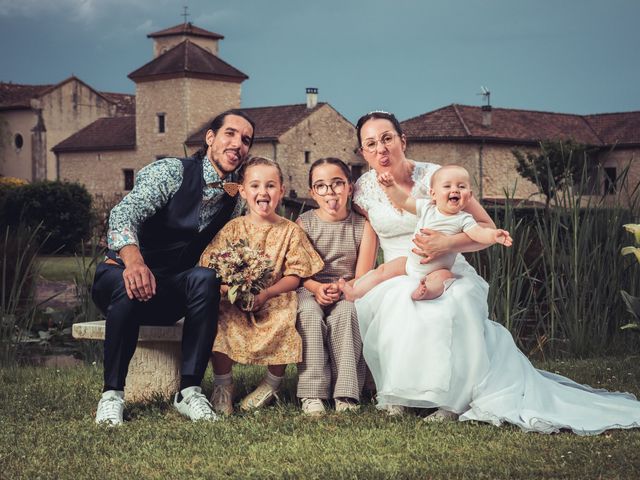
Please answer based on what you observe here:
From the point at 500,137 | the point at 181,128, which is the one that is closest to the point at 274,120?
the point at 181,128

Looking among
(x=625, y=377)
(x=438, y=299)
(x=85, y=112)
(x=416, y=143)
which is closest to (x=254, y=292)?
(x=438, y=299)

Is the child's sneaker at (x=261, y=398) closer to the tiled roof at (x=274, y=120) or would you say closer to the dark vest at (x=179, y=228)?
the dark vest at (x=179, y=228)

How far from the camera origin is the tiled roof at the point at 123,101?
52.3 m

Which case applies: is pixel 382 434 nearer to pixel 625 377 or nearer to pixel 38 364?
pixel 625 377

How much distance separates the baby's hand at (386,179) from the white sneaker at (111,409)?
1.55m

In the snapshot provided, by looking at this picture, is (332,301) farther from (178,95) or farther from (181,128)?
(178,95)

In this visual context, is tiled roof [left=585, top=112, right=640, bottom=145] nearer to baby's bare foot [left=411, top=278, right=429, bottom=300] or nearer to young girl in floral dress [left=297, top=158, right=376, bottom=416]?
young girl in floral dress [left=297, top=158, right=376, bottom=416]

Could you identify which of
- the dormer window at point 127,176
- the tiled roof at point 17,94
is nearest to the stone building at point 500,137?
the dormer window at point 127,176

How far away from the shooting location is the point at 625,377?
18.2 feet

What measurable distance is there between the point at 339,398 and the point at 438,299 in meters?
0.71

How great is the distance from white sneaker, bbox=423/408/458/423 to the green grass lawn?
7 cm

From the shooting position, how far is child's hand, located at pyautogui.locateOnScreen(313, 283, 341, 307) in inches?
172

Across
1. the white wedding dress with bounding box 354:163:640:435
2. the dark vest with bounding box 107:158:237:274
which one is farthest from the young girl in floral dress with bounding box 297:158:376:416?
the dark vest with bounding box 107:158:237:274

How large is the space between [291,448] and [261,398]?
0.81 metres
